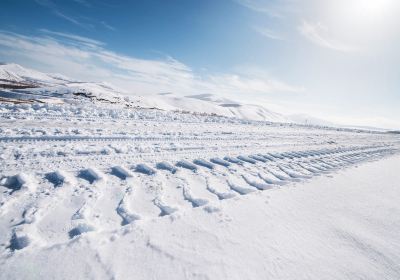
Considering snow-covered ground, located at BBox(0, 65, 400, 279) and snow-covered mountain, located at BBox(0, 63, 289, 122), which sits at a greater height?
snow-covered mountain, located at BBox(0, 63, 289, 122)

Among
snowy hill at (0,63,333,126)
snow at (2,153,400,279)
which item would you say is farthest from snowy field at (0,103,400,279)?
snowy hill at (0,63,333,126)

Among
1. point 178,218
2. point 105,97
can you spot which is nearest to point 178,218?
point 178,218

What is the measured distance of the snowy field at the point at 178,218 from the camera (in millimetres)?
1904

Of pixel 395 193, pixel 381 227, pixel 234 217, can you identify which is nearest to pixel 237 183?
pixel 234 217

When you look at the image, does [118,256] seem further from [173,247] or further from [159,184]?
[159,184]

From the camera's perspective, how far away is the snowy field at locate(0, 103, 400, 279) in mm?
1904

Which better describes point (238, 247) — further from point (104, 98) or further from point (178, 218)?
point (104, 98)

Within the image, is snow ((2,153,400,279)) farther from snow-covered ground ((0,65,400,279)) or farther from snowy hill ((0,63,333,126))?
snowy hill ((0,63,333,126))

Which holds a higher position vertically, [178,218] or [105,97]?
[105,97]

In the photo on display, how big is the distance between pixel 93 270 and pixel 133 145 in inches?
154

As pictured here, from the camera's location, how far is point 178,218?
2.58 meters

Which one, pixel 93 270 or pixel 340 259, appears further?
pixel 340 259

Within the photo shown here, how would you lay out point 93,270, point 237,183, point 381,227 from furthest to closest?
point 237,183, point 381,227, point 93,270

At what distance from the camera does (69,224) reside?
7.43 feet
